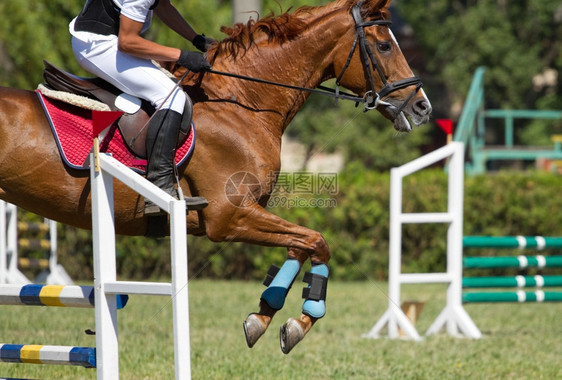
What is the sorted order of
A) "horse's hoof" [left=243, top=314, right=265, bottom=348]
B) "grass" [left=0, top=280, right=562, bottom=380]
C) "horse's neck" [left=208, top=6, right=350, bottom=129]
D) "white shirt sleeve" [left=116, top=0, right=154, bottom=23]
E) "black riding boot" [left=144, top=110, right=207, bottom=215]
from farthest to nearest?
"grass" [left=0, top=280, right=562, bottom=380]
"horse's neck" [left=208, top=6, right=350, bottom=129]
"horse's hoof" [left=243, top=314, right=265, bottom=348]
"black riding boot" [left=144, top=110, right=207, bottom=215]
"white shirt sleeve" [left=116, top=0, right=154, bottom=23]

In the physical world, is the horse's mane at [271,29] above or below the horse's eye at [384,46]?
above

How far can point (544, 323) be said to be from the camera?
8922 mm

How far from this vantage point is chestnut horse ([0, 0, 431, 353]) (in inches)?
178

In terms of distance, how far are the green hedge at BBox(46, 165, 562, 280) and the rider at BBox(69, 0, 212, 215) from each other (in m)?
7.64

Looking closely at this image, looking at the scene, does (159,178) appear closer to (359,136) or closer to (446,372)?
(446,372)

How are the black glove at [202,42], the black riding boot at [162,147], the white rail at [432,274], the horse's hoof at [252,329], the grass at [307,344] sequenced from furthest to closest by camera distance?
the white rail at [432,274] → the grass at [307,344] → the black glove at [202,42] → the horse's hoof at [252,329] → the black riding boot at [162,147]

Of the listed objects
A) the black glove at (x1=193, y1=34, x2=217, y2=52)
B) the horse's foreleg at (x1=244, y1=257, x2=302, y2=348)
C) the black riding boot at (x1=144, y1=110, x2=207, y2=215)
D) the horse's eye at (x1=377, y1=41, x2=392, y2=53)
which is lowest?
the horse's foreleg at (x1=244, y1=257, x2=302, y2=348)

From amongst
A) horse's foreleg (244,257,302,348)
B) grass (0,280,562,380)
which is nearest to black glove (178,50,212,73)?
horse's foreleg (244,257,302,348)

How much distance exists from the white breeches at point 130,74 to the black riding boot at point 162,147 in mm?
71

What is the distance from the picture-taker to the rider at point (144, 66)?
176 inches

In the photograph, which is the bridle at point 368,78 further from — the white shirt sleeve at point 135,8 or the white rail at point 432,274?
the white rail at point 432,274

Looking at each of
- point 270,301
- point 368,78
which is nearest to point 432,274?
point 368,78

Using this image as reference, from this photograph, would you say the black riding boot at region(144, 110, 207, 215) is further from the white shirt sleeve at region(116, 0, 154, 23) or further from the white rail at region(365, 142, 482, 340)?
the white rail at region(365, 142, 482, 340)

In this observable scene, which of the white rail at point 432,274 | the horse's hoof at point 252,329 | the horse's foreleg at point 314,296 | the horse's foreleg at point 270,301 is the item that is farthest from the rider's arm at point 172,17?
the white rail at point 432,274
